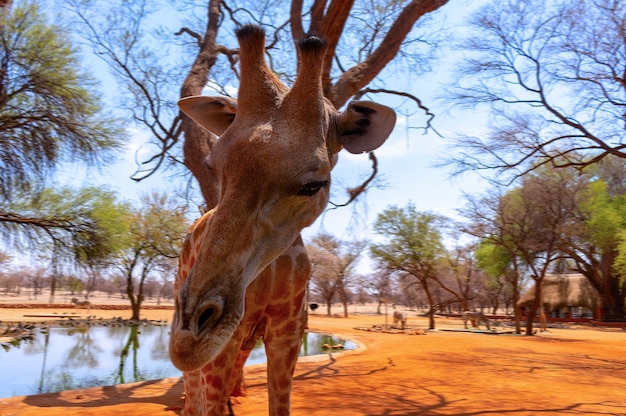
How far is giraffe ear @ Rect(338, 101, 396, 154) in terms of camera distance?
2293mm

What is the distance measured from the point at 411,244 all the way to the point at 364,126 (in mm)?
26172

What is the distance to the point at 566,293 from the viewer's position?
33500 millimetres

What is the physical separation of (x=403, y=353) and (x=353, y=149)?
33.2 feet

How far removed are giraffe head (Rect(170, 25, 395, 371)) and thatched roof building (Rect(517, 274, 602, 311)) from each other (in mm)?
34826

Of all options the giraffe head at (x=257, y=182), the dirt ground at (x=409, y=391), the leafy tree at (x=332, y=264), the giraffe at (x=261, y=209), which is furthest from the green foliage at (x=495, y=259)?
the giraffe head at (x=257, y=182)

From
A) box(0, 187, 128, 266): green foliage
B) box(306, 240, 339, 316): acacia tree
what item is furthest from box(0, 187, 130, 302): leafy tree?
box(306, 240, 339, 316): acacia tree

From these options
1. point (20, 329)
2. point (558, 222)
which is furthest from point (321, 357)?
point (558, 222)

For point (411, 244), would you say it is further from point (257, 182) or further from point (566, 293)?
point (257, 182)

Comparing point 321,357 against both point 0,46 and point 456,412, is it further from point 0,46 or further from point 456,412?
point 0,46

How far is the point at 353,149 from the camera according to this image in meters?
2.36

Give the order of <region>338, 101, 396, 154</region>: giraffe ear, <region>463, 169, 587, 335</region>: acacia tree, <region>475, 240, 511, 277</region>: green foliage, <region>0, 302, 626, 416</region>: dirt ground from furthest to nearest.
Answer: <region>475, 240, 511, 277</region>: green foliage → <region>463, 169, 587, 335</region>: acacia tree → <region>0, 302, 626, 416</region>: dirt ground → <region>338, 101, 396, 154</region>: giraffe ear

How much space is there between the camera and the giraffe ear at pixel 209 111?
255 cm

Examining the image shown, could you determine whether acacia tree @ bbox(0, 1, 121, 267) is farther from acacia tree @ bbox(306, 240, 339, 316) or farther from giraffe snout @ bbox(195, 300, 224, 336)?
acacia tree @ bbox(306, 240, 339, 316)

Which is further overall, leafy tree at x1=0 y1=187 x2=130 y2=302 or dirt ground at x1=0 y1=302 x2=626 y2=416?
leafy tree at x1=0 y1=187 x2=130 y2=302
